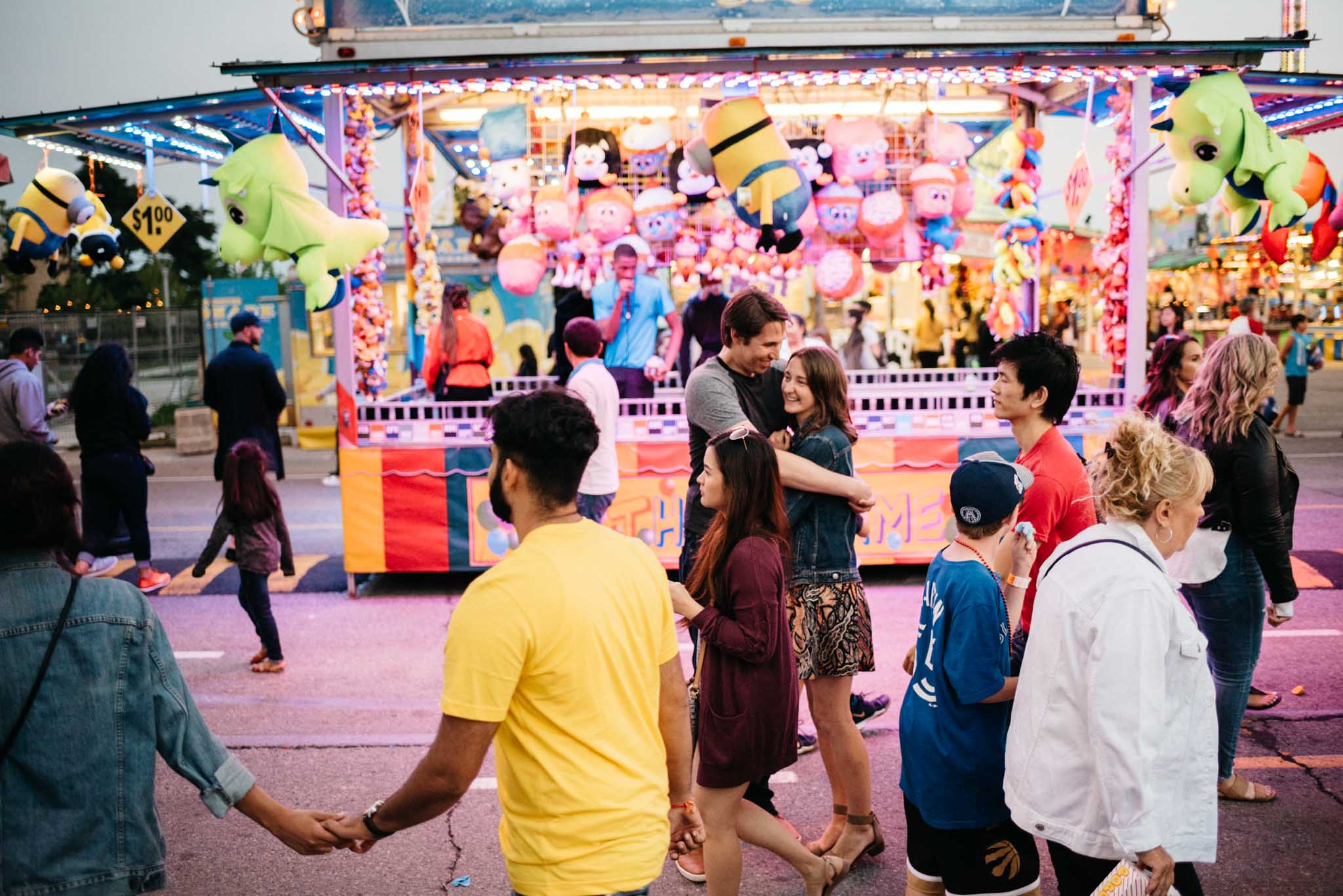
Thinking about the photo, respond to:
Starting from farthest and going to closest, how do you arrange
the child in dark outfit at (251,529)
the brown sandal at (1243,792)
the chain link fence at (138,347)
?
the chain link fence at (138,347) → the child in dark outfit at (251,529) → the brown sandal at (1243,792)

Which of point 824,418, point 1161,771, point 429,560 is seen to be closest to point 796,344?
point 429,560

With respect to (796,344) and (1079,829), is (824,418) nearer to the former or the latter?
(1079,829)

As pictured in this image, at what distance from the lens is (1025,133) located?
8.55 m

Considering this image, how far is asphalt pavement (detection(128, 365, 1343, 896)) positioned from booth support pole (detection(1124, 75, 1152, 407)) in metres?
1.88

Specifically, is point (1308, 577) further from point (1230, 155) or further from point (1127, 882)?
point (1127, 882)

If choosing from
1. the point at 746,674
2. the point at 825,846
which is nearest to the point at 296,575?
the point at 825,846

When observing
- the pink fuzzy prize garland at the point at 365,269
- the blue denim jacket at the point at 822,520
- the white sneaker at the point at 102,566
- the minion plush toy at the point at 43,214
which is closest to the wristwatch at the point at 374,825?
the blue denim jacket at the point at 822,520

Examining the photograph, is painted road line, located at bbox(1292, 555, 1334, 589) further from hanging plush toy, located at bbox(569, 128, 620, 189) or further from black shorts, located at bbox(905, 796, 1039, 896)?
hanging plush toy, located at bbox(569, 128, 620, 189)

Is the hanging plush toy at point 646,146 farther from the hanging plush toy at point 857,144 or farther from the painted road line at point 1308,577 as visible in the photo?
the painted road line at point 1308,577

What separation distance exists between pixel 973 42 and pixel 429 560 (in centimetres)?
495

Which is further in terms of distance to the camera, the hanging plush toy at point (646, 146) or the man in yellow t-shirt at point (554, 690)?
the hanging plush toy at point (646, 146)

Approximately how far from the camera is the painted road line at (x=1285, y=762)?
470 centimetres

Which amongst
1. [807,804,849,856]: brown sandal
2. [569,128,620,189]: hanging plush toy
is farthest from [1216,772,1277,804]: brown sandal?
[569,128,620,189]: hanging plush toy

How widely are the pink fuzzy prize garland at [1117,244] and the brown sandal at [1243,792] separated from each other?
4.16m
